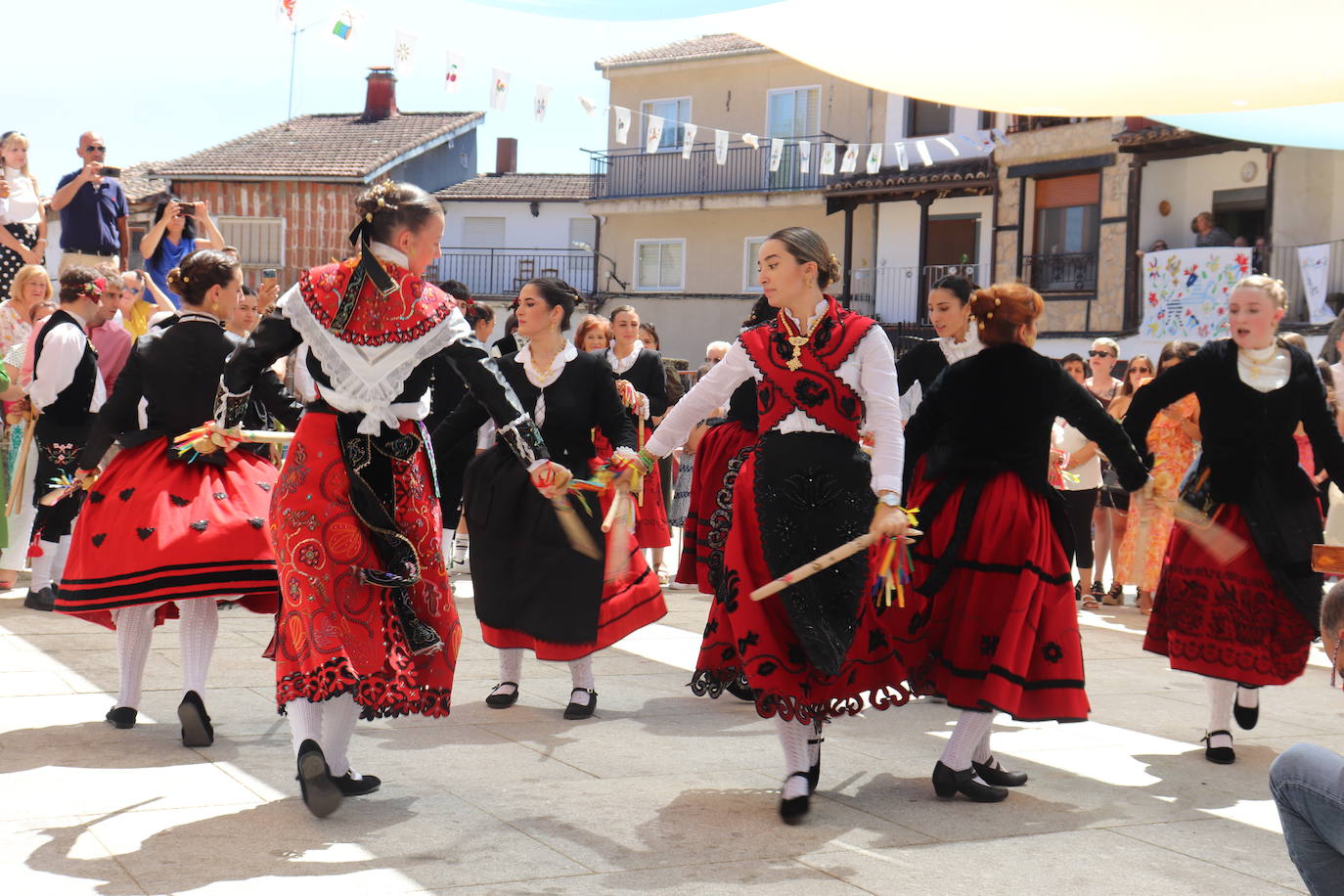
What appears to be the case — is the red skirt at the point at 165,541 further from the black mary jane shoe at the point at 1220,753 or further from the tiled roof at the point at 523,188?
the tiled roof at the point at 523,188

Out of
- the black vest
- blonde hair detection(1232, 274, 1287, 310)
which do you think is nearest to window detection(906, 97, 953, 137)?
the black vest

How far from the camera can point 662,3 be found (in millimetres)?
6195

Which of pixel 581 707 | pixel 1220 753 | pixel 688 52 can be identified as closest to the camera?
pixel 1220 753

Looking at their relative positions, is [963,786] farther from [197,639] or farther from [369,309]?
[197,639]

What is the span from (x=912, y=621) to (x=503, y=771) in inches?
60.6

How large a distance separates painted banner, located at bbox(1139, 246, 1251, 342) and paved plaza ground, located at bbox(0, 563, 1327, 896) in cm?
1690

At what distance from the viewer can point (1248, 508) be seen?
19.7ft

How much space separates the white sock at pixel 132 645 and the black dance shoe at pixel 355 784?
1.34 metres

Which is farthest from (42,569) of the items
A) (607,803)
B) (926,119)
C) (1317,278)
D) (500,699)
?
(926,119)

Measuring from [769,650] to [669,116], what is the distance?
107 feet

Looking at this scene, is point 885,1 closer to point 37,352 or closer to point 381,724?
point 381,724

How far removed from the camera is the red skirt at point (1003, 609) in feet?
16.5

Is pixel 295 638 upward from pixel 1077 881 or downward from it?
upward

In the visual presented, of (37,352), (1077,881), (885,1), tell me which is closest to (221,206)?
(37,352)
